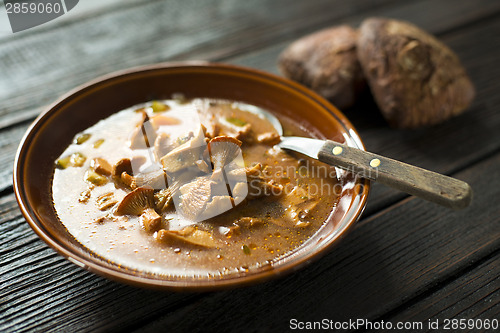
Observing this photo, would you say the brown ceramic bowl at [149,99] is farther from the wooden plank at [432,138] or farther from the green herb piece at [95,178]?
the wooden plank at [432,138]

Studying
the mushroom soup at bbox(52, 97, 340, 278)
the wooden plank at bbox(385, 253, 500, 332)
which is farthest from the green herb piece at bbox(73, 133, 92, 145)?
the wooden plank at bbox(385, 253, 500, 332)

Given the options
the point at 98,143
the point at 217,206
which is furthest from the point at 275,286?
the point at 98,143

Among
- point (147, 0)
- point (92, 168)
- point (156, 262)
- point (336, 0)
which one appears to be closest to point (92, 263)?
point (156, 262)

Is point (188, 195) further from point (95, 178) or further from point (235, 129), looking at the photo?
point (235, 129)

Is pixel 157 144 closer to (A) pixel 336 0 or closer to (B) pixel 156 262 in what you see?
(B) pixel 156 262

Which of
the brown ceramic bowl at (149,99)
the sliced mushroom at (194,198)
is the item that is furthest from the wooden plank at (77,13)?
the sliced mushroom at (194,198)

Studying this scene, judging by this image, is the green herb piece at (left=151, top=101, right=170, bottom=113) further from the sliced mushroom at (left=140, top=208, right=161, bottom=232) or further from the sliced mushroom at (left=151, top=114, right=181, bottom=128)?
the sliced mushroom at (left=140, top=208, right=161, bottom=232)

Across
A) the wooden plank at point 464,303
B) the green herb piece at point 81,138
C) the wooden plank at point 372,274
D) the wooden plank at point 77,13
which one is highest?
the wooden plank at point 77,13
